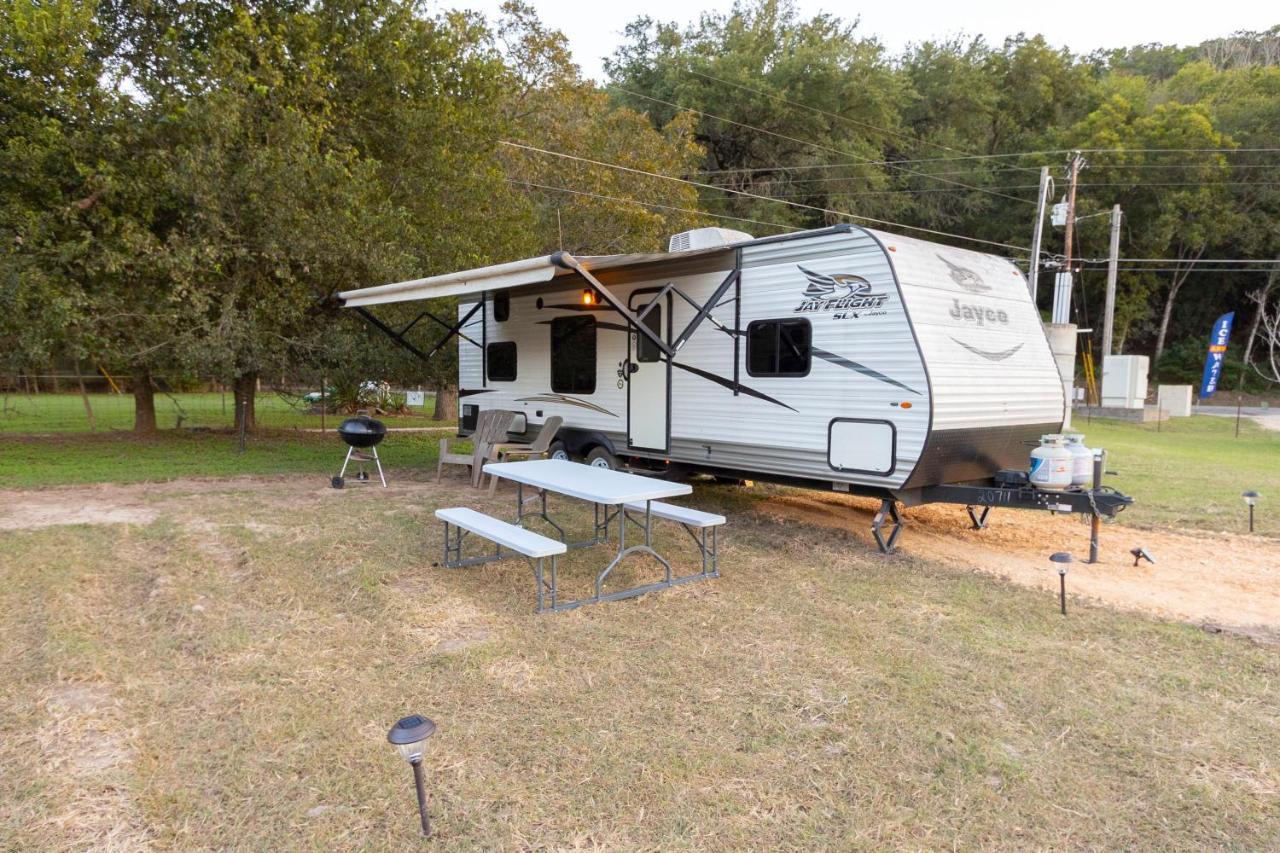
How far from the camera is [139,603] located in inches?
187

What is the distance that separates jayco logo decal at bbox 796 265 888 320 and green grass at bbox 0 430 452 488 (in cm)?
644

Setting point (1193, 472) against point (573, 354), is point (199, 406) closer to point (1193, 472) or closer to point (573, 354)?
point (573, 354)

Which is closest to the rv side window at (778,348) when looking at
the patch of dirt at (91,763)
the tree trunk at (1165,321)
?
the patch of dirt at (91,763)

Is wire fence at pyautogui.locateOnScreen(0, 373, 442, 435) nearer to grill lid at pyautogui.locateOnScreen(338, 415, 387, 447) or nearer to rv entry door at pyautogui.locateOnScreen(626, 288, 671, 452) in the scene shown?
grill lid at pyautogui.locateOnScreen(338, 415, 387, 447)

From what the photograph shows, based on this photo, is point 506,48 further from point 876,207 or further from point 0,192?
point 876,207

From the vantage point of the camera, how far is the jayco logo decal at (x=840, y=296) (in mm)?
5797

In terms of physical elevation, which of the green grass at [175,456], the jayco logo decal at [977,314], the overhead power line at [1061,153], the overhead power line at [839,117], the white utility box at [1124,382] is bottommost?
the green grass at [175,456]

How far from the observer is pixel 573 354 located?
337 inches

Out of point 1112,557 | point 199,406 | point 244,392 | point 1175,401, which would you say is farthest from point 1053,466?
point 1175,401

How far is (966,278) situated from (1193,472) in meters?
6.71

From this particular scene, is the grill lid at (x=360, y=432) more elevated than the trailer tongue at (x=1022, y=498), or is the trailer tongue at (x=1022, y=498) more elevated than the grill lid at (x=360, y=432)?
the grill lid at (x=360, y=432)

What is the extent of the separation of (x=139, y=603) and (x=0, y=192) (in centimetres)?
797

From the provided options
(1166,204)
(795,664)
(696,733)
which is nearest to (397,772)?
(696,733)

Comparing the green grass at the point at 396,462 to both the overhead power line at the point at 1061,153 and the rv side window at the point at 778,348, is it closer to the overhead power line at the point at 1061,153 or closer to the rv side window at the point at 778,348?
the rv side window at the point at 778,348
